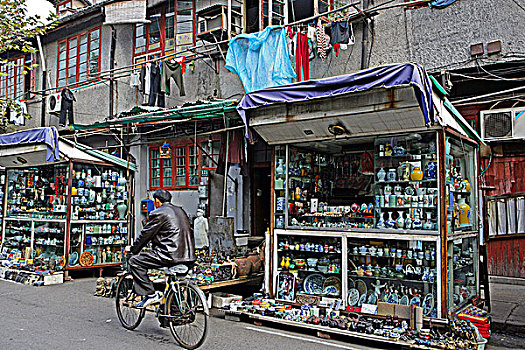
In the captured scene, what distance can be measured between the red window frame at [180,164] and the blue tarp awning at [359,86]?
612cm

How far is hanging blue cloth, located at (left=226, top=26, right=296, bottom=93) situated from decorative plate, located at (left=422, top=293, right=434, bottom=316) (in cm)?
577

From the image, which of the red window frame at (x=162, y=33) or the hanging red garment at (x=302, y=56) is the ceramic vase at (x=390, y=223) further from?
the red window frame at (x=162, y=33)

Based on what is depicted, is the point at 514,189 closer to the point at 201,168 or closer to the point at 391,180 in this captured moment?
the point at 391,180

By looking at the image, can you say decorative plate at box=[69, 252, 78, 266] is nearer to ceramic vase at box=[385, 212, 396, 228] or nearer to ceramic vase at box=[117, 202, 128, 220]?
ceramic vase at box=[117, 202, 128, 220]

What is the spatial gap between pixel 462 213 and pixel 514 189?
8.41 ft

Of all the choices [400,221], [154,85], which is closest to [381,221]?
[400,221]

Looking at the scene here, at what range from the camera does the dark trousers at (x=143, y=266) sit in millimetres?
6719

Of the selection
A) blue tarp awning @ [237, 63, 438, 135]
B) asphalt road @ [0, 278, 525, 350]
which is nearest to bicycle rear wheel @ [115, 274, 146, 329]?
asphalt road @ [0, 278, 525, 350]

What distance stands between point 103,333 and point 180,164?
853cm

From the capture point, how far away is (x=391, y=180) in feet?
27.2

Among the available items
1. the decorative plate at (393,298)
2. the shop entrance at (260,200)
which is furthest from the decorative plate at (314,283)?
the shop entrance at (260,200)

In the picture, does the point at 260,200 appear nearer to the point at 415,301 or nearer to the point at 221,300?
the point at 221,300

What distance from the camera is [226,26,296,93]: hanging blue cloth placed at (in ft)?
36.6

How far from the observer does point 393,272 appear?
796cm
